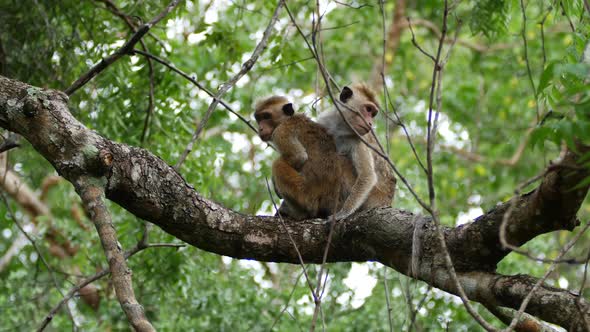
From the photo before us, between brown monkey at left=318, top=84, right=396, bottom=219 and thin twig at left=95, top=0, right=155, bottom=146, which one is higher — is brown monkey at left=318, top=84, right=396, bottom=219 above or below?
below

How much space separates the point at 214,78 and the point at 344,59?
7.94 m

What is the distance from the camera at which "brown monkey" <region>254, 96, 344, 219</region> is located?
260 inches

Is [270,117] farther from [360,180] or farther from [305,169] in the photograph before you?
[360,180]

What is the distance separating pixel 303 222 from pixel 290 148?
141cm

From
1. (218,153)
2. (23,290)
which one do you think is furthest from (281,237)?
(23,290)

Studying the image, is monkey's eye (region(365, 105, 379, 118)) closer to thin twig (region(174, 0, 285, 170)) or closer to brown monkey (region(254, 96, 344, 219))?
brown monkey (region(254, 96, 344, 219))

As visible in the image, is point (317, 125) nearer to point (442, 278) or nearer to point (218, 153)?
point (218, 153)

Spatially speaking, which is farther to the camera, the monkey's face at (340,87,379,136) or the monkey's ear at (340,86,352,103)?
the monkey's ear at (340,86,352,103)

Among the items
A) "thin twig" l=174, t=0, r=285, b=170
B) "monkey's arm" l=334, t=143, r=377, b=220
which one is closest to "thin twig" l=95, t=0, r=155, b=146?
"thin twig" l=174, t=0, r=285, b=170

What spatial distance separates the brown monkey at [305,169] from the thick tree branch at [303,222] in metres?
1.15

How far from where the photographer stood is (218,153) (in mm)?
8141

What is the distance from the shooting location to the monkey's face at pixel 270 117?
24.1 feet

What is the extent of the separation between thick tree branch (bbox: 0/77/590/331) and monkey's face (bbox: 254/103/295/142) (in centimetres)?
208

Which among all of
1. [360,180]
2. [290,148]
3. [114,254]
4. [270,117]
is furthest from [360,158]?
[114,254]
